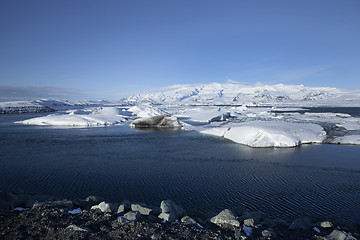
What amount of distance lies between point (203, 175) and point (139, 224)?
405 cm

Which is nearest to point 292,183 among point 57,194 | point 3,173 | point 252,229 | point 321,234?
point 321,234

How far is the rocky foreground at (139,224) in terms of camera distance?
3619 millimetres

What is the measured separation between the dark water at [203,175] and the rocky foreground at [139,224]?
816mm

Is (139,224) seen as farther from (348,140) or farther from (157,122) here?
(157,122)

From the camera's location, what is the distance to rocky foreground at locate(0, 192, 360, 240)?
3619mm

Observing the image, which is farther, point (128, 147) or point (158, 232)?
point (128, 147)

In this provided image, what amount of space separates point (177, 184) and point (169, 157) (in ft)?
10.6

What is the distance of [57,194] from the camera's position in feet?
20.5

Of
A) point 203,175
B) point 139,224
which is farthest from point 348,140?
point 139,224

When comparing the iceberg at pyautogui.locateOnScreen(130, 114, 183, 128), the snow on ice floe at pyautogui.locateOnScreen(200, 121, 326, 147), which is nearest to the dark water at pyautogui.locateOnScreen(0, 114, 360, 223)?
the snow on ice floe at pyautogui.locateOnScreen(200, 121, 326, 147)

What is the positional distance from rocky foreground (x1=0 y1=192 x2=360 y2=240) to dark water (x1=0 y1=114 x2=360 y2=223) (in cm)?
82

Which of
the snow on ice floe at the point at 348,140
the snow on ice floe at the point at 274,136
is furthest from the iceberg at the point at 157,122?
the snow on ice floe at the point at 348,140

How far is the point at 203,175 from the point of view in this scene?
770 centimetres

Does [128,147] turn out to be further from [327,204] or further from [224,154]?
[327,204]
